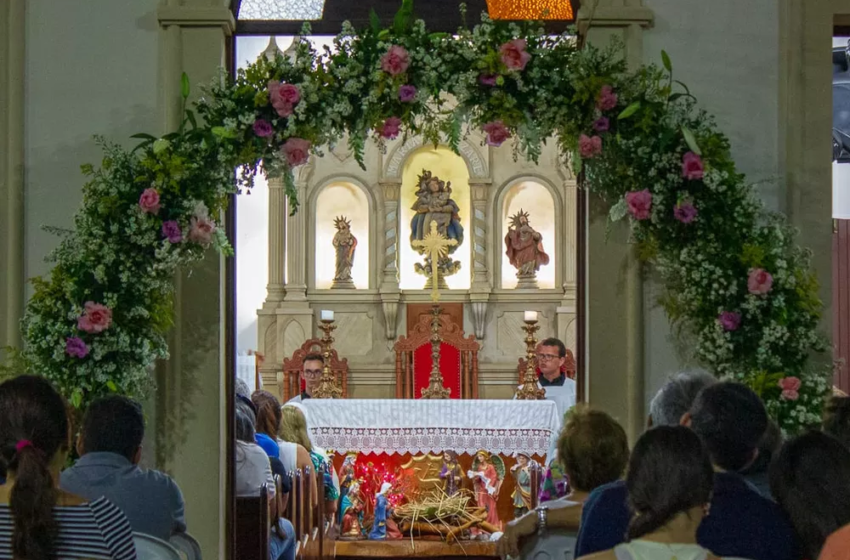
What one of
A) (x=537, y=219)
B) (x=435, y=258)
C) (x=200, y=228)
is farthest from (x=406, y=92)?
(x=537, y=219)

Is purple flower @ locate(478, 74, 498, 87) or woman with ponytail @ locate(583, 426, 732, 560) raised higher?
purple flower @ locate(478, 74, 498, 87)

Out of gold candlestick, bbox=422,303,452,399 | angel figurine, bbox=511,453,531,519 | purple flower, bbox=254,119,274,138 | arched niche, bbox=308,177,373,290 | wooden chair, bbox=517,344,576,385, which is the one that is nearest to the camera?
purple flower, bbox=254,119,274,138

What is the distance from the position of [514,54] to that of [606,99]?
43 centimetres

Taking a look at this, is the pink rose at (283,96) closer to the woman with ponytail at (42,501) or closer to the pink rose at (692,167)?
the pink rose at (692,167)

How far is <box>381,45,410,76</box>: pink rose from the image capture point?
197 inches

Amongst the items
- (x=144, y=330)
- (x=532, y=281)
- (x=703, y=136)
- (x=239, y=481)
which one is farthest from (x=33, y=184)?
(x=532, y=281)

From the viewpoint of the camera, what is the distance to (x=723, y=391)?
3309 millimetres

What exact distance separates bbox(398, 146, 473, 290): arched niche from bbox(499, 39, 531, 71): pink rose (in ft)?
26.6

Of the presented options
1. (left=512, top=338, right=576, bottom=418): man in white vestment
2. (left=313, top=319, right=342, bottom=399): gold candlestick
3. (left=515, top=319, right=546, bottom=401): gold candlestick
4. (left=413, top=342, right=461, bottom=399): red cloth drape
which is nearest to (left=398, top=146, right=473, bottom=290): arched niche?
(left=413, top=342, right=461, bottom=399): red cloth drape

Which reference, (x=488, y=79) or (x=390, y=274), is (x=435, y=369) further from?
(x=488, y=79)

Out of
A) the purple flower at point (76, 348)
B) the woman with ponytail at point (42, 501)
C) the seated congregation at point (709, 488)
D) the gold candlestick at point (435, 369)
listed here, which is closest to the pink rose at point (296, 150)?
the purple flower at point (76, 348)

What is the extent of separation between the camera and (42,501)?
278 cm

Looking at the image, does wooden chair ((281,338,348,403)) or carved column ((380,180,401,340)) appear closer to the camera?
wooden chair ((281,338,348,403))

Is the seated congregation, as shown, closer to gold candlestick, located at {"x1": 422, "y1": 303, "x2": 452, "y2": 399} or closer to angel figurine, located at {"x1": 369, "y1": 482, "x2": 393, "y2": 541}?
angel figurine, located at {"x1": 369, "y1": 482, "x2": 393, "y2": 541}
